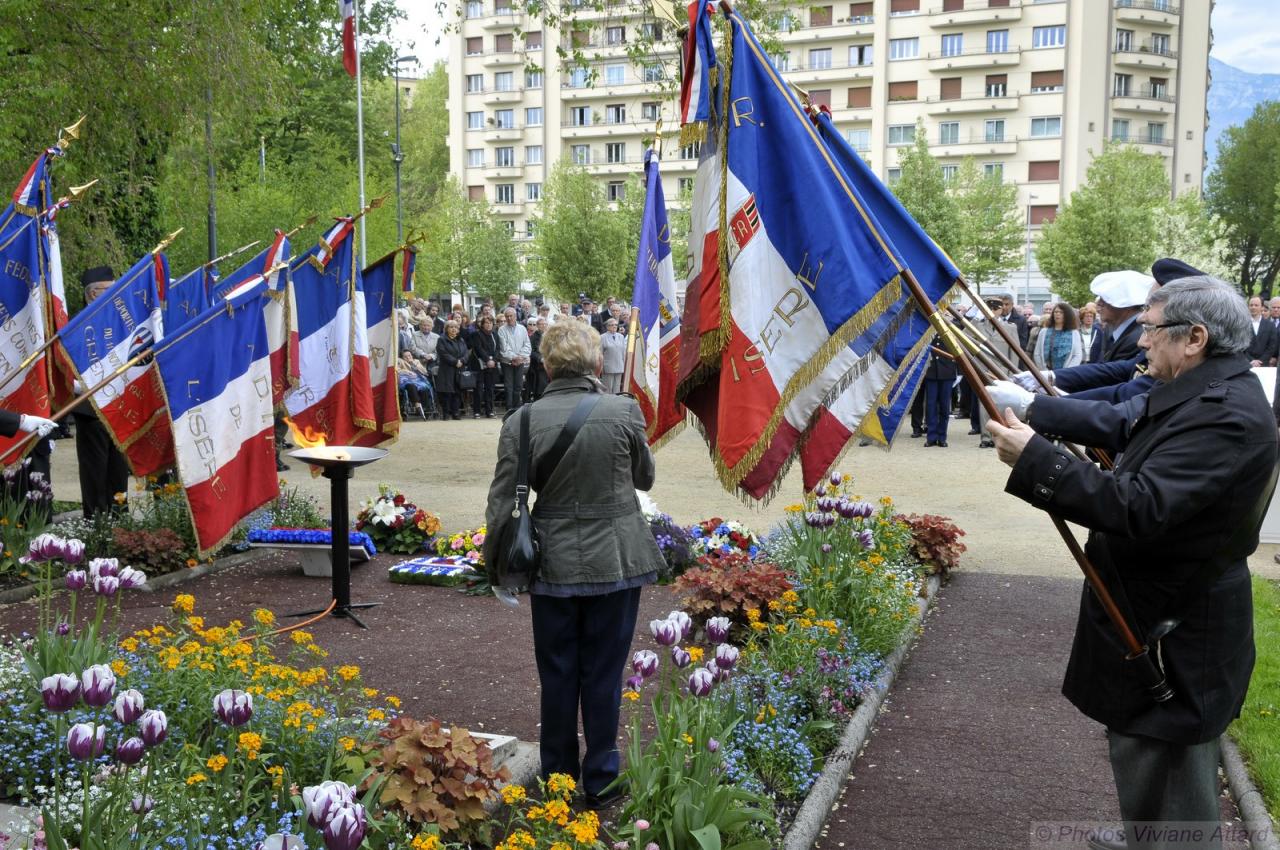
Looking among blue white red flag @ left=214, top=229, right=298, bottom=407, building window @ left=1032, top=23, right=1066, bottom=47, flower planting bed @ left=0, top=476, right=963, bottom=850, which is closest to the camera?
flower planting bed @ left=0, top=476, right=963, bottom=850

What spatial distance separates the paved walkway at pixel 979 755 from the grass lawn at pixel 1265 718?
21cm

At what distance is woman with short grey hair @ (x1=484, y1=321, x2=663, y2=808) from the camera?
15.3ft

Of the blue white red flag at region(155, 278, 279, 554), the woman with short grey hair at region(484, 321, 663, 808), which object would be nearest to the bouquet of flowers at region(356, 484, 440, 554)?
the blue white red flag at region(155, 278, 279, 554)

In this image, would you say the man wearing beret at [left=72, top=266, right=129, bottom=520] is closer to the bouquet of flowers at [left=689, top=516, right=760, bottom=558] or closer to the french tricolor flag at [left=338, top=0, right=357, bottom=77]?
the bouquet of flowers at [left=689, top=516, right=760, bottom=558]

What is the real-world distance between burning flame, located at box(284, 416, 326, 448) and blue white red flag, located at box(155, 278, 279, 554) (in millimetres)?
887

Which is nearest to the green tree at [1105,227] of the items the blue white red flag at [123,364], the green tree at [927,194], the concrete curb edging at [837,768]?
the green tree at [927,194]

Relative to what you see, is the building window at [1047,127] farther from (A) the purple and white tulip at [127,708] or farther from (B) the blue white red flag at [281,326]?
(A) the purple and white tulip at [127,708]

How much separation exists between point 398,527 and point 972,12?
63861 millimetres

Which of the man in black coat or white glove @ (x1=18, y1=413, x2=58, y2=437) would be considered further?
white glove @ (x1=18, y1=413, x2=58, y2=437)

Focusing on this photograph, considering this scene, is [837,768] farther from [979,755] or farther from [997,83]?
[997,83]

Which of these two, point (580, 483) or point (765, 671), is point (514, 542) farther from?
point (765, 671)

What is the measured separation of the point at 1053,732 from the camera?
5961mm

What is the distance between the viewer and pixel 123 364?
9.02 meters

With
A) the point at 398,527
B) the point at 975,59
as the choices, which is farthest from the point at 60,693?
the point at 975,59
